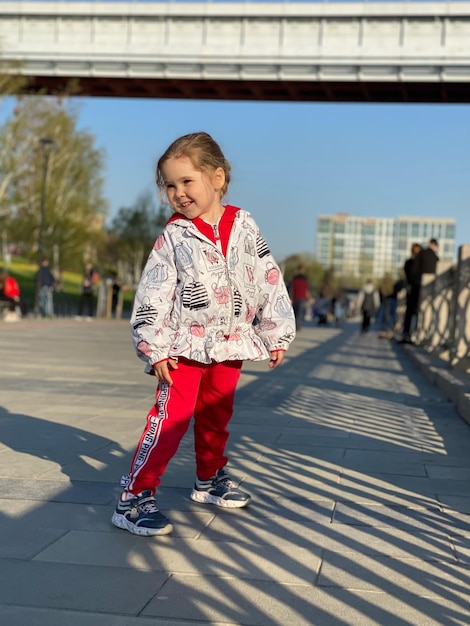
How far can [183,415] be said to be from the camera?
12.4ft

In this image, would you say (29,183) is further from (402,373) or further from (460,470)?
(460,470)

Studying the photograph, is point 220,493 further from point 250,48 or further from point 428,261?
point 250,48

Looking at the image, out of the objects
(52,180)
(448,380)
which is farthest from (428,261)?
(52,180)

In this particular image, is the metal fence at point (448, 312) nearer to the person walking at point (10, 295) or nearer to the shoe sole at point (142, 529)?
the shoe sole at point (142, 529)

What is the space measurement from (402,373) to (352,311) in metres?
65.5

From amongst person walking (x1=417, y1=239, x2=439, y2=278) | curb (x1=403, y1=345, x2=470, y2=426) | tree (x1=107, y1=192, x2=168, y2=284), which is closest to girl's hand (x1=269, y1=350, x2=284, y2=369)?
curb (x1=403, y1=345, x2=470, y2=426)

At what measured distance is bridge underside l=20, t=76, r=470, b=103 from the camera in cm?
4134

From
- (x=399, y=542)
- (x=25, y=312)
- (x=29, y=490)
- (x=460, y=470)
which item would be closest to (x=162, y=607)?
(x=399, y=542)

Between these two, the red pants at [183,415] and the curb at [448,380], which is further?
the curb at [448,380]

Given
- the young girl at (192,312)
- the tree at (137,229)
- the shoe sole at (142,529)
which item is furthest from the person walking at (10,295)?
the tree at (137,229)

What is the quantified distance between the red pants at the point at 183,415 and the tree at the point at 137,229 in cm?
6835

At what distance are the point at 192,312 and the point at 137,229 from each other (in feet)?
232

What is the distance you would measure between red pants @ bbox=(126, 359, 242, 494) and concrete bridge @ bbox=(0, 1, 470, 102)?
36971mm

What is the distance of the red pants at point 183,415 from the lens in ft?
12.2
